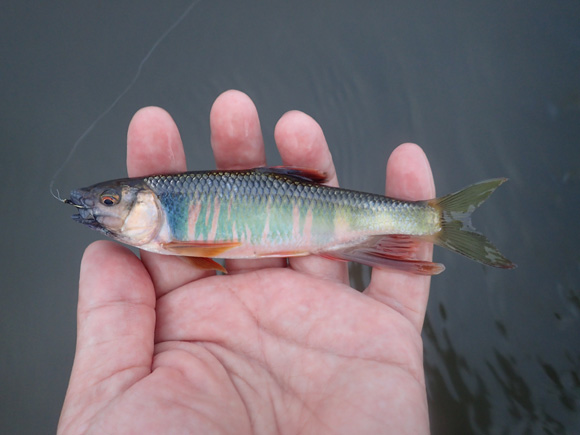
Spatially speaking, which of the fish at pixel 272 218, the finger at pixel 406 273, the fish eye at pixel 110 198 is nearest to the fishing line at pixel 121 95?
the fish eye at pixel 110 198

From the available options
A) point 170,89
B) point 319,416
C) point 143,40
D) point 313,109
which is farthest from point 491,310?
point 143,40

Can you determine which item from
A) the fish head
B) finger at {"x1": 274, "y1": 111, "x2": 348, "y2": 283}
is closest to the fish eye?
the fish head

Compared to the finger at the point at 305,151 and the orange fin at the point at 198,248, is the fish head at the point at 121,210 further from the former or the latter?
the finger at the point at 305,151

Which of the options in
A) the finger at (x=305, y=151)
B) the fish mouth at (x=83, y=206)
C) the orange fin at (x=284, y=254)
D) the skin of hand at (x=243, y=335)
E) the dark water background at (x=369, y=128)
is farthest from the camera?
the dark water background at (x=369, y=128)

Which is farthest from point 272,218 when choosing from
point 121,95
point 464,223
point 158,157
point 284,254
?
point 121,95

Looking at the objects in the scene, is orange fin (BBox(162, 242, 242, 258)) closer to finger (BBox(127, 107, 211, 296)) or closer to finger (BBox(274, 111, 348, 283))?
finger (BBox(127, 107, 211, 296))

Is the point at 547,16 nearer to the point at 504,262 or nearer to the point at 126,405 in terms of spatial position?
the point at 504,262

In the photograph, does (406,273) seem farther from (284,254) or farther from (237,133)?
(237,133)
